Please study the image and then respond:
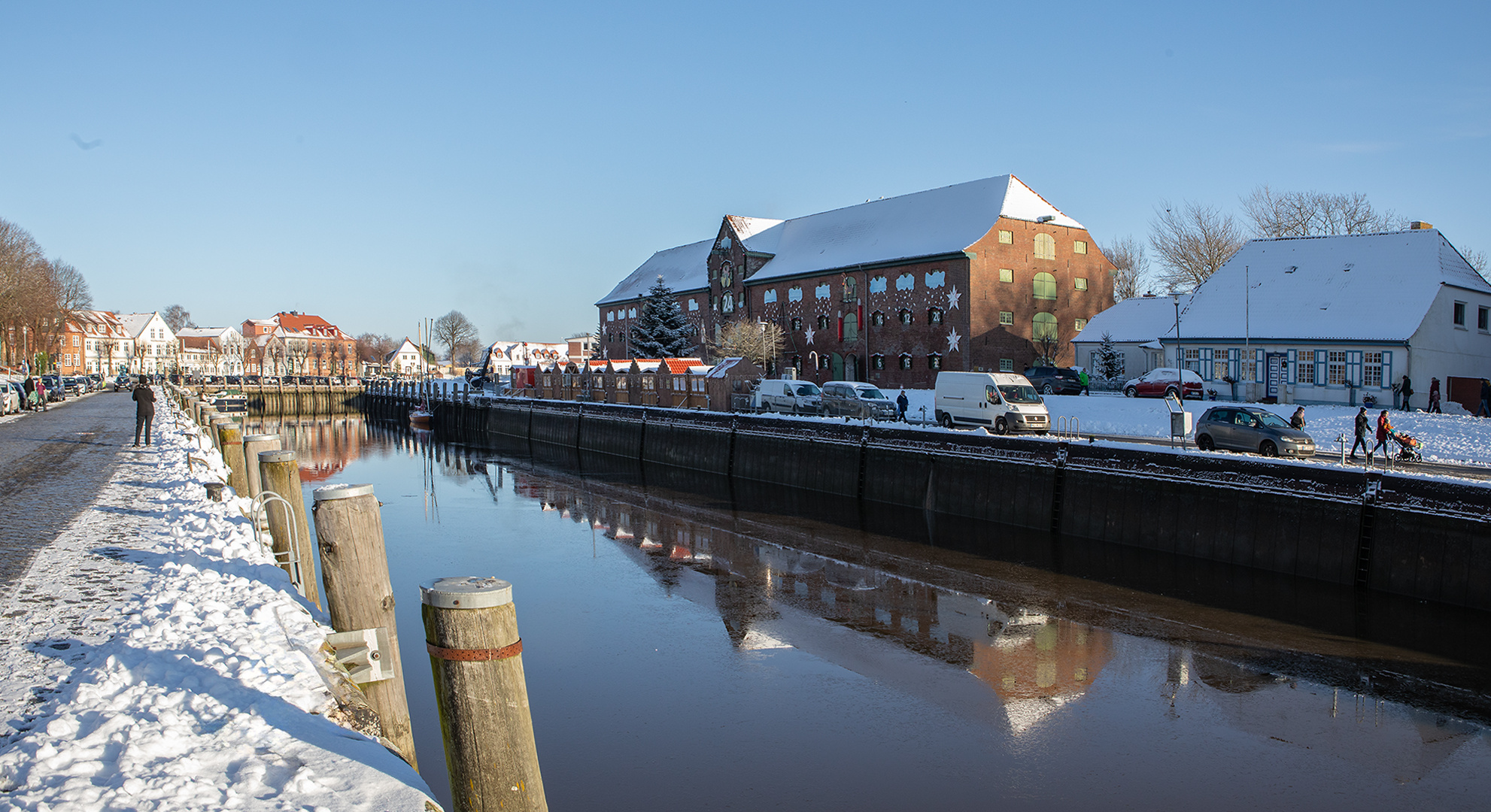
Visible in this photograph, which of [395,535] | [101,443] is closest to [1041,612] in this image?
[395,535]

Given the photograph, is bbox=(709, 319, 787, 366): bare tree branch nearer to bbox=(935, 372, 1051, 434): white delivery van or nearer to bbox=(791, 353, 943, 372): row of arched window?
bbox=(791, 353, 943, 372): row of arched window

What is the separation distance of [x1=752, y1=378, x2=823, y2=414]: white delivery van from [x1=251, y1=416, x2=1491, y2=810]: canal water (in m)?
16.8

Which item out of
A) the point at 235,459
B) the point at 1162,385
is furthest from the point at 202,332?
the point at 235,459

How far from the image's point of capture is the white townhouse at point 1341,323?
3641 cm

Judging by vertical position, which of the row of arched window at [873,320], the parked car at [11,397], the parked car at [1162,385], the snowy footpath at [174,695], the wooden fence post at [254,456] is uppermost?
the row of arched window at [873,320]

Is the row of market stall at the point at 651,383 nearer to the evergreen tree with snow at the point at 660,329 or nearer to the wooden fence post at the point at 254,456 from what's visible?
the evergreen tree with snow at the point at 660,329

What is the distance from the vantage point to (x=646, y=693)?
9.98 metres

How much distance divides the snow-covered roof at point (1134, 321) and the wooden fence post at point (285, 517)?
46.2m

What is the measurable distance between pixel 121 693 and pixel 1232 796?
8.20 meters

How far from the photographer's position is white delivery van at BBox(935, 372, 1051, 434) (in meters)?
28.1

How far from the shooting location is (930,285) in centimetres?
5259

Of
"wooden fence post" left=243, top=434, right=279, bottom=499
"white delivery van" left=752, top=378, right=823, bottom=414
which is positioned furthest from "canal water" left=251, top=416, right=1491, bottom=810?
"white delivery van" left=752, top=378, right=823, bottom=414

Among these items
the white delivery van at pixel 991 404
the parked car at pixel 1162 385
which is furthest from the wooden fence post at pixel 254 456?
the parked car at pixel 1162 385

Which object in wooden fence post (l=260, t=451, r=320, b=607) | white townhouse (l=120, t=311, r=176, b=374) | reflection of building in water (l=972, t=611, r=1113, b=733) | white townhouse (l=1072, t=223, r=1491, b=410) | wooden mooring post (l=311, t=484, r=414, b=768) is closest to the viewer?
wooden mooring post (l=311, t=484, r=414, b=768)
